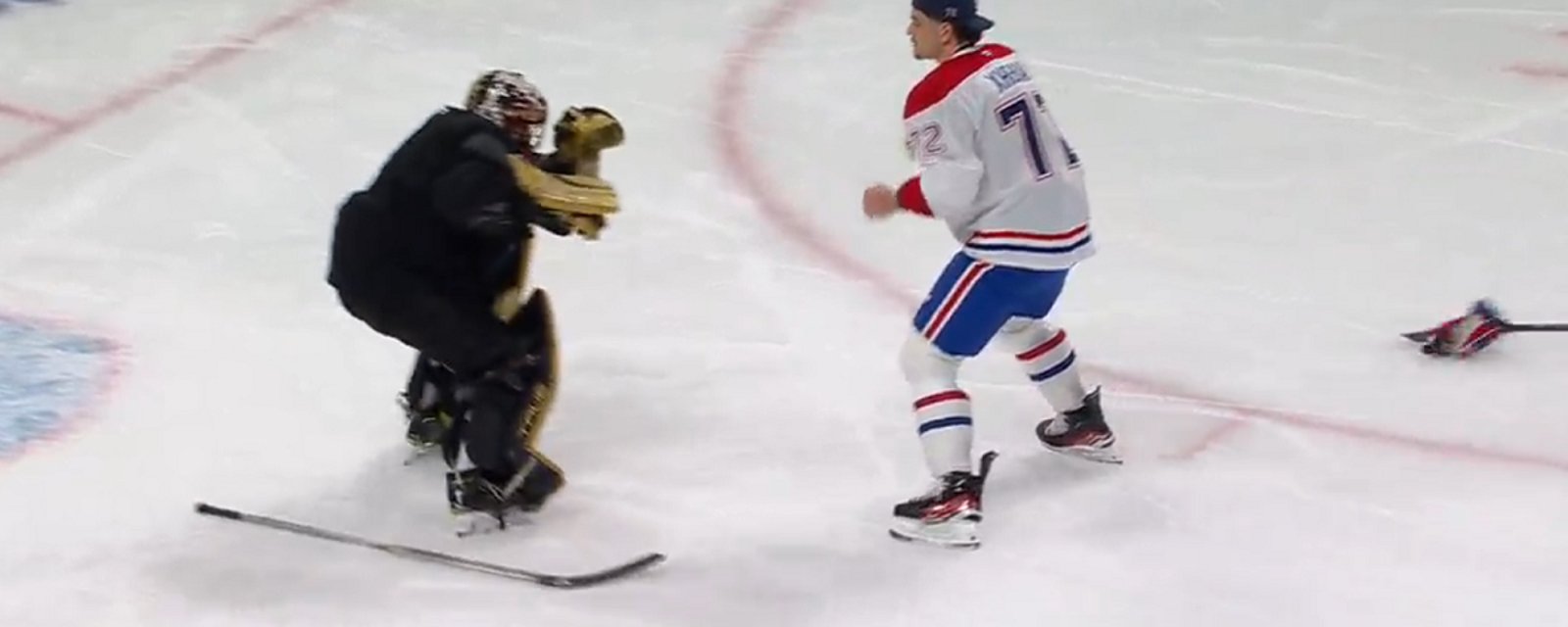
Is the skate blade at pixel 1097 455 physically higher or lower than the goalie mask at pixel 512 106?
lower

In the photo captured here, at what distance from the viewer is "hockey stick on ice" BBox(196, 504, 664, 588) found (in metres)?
2.61

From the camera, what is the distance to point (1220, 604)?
101 inches

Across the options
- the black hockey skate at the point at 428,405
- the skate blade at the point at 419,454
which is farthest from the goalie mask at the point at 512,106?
the skate blade at the point at 419,454

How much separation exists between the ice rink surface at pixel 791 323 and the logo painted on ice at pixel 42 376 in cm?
1

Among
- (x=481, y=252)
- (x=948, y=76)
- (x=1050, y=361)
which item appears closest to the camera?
(x=948, y=76)

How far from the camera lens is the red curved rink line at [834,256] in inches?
119

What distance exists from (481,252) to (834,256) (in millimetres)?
1203

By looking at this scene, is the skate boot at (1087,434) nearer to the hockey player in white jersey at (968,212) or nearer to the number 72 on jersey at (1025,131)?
the hockey player in white jersey at (968,212)

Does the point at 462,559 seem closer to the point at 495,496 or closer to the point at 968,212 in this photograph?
the point at 495,496

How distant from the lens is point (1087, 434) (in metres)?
2.95

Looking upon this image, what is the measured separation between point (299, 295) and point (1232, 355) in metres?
1.67

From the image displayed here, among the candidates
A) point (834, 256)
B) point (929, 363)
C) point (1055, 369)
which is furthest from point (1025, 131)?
point (834, 256)

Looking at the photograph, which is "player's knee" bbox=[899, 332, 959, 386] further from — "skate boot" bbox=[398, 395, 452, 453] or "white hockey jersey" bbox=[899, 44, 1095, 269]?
"skate boot" bbox=[398, 395, 452, 453]

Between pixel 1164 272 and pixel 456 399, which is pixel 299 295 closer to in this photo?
pixel 456 399
